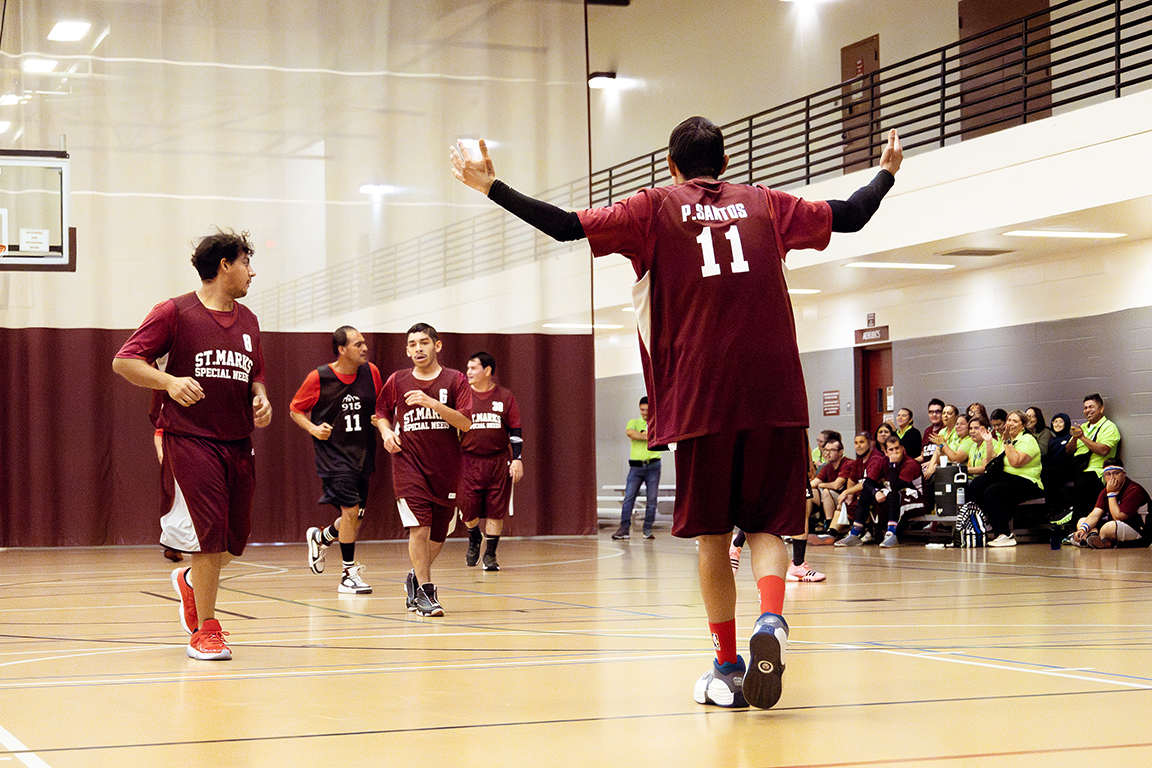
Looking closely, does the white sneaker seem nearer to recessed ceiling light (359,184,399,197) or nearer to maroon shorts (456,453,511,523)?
maroon shorts (456,453,511,523)

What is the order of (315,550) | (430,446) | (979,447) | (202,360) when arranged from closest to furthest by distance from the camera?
(202,360), (430,446), (315,550), (979,447)

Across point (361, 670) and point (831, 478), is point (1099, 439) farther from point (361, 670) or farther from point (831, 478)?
point (361, 670)

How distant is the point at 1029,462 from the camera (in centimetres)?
1356

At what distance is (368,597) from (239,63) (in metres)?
8.20

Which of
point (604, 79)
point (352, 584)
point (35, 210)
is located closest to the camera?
point (352, 584)

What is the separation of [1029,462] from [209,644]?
1046 cm

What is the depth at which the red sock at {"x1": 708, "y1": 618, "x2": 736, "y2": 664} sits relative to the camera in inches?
156

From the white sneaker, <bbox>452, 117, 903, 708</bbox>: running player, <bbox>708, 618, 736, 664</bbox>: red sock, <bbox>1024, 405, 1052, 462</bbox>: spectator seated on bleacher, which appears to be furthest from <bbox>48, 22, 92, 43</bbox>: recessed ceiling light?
<bbox>708, 618, 736, 664</bbox>: red sock

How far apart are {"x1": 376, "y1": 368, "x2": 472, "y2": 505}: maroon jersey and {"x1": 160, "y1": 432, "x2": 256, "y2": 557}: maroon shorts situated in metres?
2.01

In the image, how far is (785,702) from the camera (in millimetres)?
3957

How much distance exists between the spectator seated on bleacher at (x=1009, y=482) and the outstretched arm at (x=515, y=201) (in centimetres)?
1056

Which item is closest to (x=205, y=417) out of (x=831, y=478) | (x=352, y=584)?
(x=352, y=584)

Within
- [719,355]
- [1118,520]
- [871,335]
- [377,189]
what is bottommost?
[1118,520]

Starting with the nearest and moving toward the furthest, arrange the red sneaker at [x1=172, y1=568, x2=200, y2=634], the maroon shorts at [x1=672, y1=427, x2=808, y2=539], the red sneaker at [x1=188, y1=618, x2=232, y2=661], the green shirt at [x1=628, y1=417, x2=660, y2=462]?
1. the maroon shorts at [x1=672, y1=427, x2=808, y2=539]
2. the red sneaker at [x1=188, y1=618, x2=232, y2=661]
3. the red sneaker at [x1=172, y1=568, x2=200, y2=634]
4. the green shirt at [x1=628, y1=417, x2=660, y2=462]
